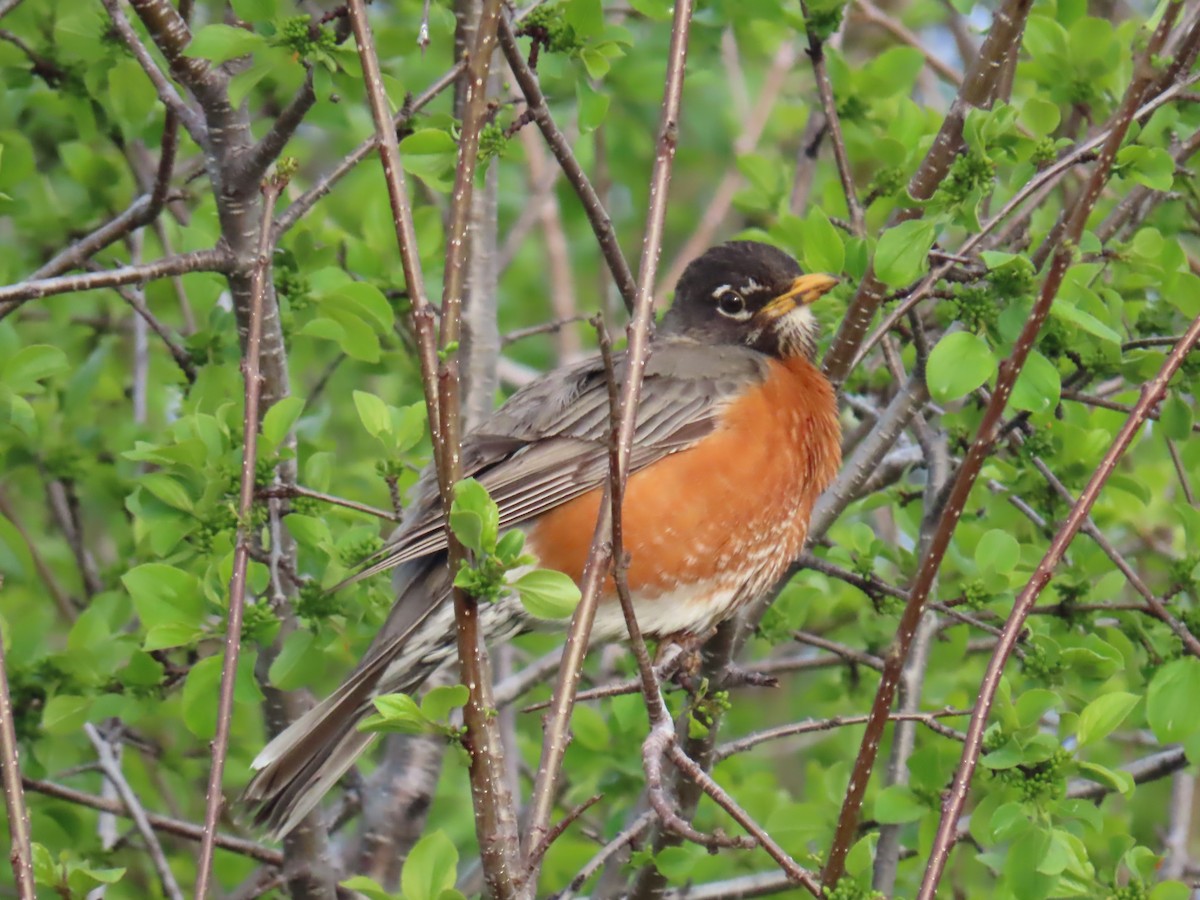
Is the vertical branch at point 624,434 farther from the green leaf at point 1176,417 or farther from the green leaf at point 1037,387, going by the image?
the green leaf at point 1176,417

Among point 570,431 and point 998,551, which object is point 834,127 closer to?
point 570,431

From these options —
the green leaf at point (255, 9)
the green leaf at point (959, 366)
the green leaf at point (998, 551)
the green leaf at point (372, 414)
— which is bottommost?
the green leaf at point (998, 551)

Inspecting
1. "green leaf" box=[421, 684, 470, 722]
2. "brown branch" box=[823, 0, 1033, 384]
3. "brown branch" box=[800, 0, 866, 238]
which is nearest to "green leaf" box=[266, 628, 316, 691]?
"green leaf" box=[421, 684, 470, 722]

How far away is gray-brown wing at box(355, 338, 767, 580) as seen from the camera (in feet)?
13.4

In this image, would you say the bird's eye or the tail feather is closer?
the tail feather

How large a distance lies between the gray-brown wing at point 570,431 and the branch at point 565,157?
41cm

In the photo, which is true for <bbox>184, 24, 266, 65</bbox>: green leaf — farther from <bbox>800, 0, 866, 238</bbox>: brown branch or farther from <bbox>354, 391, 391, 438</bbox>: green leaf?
<bbox>800, 0, 866, 238</bbox>: brown branch

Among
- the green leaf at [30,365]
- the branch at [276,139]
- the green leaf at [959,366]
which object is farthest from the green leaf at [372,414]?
the green leaf at [959,366]

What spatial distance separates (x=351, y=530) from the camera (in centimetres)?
360

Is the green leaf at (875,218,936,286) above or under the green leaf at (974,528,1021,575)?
above

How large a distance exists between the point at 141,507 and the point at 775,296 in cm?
211

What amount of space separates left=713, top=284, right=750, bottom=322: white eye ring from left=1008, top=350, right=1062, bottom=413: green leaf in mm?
1868

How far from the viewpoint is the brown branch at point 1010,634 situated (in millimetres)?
2314

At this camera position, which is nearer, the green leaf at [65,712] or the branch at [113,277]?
the branch at [113,277]
